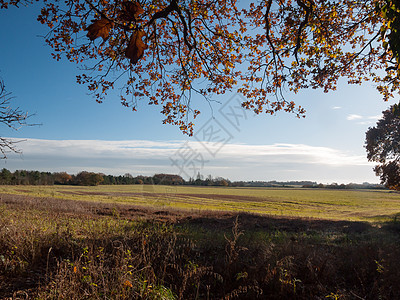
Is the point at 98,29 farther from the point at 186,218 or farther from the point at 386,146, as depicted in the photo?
the point at 386,146

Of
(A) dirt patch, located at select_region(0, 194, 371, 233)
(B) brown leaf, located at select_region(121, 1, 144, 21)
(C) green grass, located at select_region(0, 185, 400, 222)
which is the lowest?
(C) green grass, located at select_region(0, 185, 400, 222)

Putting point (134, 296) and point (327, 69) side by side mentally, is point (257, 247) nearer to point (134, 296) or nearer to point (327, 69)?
point (134, 296)

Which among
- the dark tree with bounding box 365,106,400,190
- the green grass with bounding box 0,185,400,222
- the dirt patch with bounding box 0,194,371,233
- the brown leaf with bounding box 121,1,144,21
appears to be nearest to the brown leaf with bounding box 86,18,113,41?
the brown leaf with bounding box 121,1,144,21

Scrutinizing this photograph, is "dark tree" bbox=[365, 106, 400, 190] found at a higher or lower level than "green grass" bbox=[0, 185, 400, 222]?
higher

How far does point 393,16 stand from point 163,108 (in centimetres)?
Result: 908

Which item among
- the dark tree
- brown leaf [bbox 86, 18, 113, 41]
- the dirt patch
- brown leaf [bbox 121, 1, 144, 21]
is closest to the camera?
brown leaf [bbox 86, 18, 113, 41]

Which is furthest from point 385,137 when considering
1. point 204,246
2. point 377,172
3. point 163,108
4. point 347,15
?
point 204,246

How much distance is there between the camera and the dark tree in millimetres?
26438

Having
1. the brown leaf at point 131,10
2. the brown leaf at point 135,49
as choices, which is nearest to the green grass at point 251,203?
the brown leaf at point 135,49

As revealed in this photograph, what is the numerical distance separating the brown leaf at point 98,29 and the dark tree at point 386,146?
32.3 metres

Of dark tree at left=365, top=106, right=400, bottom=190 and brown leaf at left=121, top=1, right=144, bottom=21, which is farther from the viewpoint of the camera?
dark tree at left=365, top=106, right=400, bottom=190

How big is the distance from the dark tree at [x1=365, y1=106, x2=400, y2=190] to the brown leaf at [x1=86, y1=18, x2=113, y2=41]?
32.3 m

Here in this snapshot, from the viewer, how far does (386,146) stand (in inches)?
1096

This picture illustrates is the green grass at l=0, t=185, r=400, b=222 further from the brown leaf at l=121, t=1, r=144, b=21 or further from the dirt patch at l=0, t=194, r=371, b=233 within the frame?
the brown leaf at l=121, t=1, r=144, b=21
